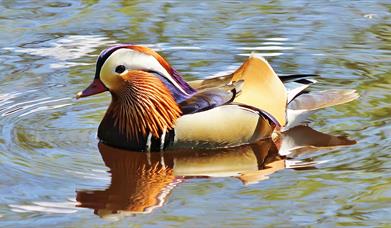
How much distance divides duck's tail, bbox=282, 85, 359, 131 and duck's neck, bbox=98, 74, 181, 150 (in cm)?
83

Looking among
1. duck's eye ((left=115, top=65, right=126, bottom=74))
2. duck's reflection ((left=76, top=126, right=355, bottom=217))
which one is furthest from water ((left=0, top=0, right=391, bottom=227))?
duck's eye ((left=115, top=65, right=126, bottom=74))

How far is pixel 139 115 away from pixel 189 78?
1.27 m

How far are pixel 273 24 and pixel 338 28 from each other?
21.2 inches

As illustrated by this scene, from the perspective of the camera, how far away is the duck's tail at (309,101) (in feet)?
27.3

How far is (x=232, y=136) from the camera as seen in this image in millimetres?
7918

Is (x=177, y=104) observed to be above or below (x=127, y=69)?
below

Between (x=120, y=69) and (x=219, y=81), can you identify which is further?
(x=219, y=81)

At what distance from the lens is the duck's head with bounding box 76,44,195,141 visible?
25.8ft

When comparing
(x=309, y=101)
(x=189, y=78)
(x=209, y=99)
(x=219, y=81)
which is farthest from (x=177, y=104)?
(x=189, y=78)

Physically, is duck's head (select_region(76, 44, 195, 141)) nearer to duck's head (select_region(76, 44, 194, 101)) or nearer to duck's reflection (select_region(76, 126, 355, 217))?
duck's head (select_region(76, 44, 194, 101))

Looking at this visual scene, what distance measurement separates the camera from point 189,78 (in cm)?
921

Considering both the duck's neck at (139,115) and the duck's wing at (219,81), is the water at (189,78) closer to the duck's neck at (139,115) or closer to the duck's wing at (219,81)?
the duck's neck at (139,115)

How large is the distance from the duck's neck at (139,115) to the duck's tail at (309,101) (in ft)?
2.71

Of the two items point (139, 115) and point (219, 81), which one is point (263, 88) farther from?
point (139, 115)
